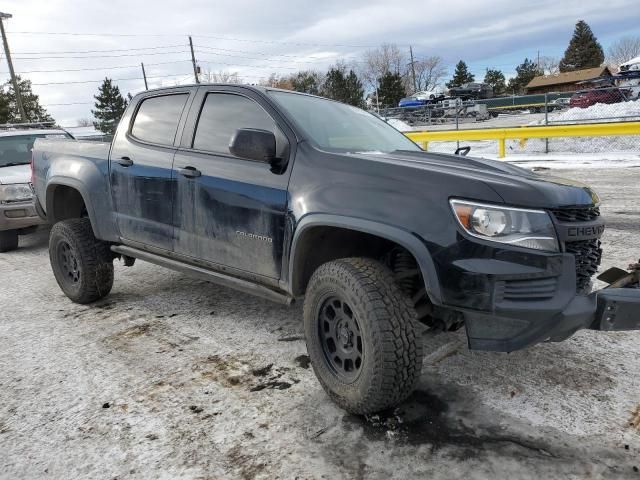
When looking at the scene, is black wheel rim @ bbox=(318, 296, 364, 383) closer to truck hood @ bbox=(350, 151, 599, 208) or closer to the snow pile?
truck hood @ bbox=(350, 151, 599, 208)

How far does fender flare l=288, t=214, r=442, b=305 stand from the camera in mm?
2400

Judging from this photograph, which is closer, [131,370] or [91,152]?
[131,370]

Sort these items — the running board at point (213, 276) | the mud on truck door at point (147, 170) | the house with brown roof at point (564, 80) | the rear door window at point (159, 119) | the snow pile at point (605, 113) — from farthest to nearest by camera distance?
the house with brown roof at point (564, 80) → the snow pile at point (605, 113) → the rear door window at point (159, 119) → the mud on truck door at point (147, 170) → the running board at point (213, 276)

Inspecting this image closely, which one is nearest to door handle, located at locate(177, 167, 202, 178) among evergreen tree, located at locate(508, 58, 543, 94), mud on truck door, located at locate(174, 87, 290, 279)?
mud on truck door, located at locate(174, 87, 290, 279)

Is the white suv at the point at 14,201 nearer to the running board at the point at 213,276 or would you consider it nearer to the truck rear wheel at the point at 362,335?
the running board at the point at 213,276

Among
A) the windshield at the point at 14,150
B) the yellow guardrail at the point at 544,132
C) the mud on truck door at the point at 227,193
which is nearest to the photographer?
the mud on truck door at the point at 227,193

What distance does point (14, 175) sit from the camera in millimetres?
7195

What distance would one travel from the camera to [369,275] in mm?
2580

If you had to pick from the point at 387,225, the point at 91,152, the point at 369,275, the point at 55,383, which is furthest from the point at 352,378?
the point at 91,152

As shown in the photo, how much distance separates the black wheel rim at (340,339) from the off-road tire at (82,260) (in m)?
2.54

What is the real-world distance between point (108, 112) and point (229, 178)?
71.9 m

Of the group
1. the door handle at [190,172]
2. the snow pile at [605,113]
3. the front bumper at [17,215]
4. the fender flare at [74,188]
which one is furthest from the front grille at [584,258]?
the snow pile at [605,113]

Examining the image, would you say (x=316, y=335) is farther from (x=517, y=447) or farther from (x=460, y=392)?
(x=517, y=447)

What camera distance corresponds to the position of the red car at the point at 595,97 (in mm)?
18227
